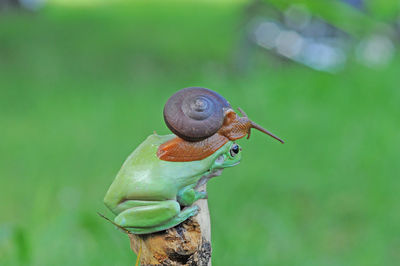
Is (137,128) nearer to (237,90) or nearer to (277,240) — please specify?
(237,90)

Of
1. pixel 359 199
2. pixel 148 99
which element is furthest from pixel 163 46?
A: pixel 359 199

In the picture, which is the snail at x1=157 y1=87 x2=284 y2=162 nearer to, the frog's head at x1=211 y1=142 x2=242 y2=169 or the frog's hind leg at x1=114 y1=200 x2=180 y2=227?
the frog's head at x1=211 y1=142 x2=242 y2=169

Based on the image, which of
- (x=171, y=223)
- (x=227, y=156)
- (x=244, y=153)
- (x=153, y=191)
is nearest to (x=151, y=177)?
(x=153, y=191)

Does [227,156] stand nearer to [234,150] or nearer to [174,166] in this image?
[234,150]

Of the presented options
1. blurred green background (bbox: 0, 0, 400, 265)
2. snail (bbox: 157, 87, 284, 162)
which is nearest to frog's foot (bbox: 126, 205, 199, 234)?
snail (bbox: 157, 87, 284, 162)

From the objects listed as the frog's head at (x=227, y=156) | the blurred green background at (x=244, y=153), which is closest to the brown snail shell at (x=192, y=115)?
the frog's head at (x=227, y=156)

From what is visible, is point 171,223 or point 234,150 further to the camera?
point 234,150
